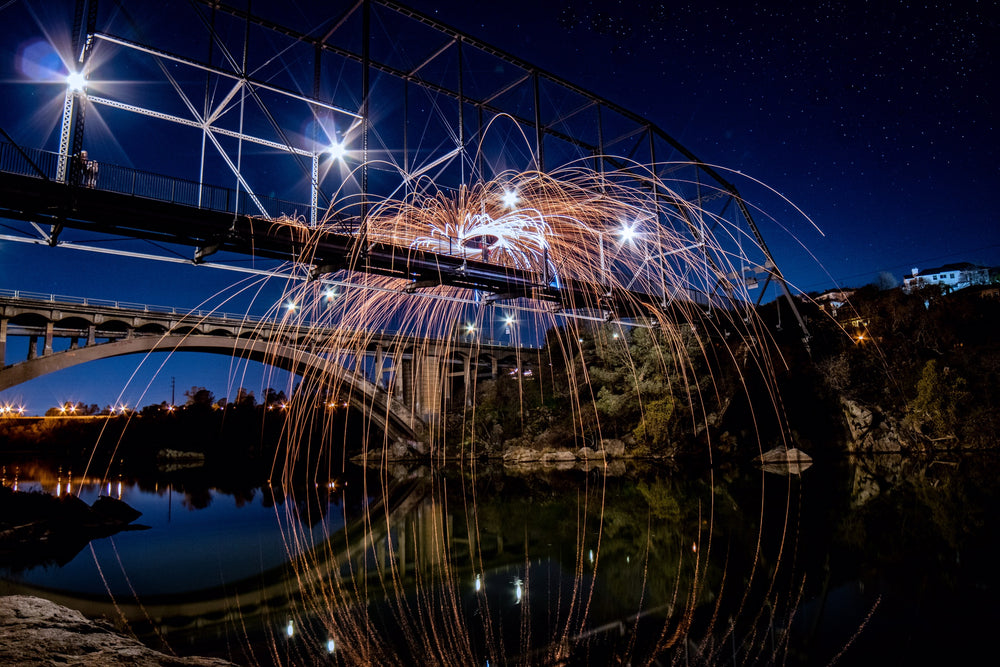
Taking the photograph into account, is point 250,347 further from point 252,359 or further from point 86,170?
point 86,170

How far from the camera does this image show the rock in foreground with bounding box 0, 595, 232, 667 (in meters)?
3.34

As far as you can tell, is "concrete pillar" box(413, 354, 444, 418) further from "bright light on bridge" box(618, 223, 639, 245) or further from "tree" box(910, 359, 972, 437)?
"bright light on bridge" box(618, 223, 639, 245)

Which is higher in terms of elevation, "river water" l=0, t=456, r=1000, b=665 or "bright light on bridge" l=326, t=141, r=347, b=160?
"bright light on bridge" l=326, t=141, r=347, b=160

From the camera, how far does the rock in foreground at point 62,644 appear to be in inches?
132

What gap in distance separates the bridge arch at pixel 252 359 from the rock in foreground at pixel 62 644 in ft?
59.6

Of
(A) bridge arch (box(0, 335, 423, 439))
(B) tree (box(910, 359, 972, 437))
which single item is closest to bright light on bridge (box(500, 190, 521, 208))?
(A) bridge arch (box(0, 335, 423, 439))

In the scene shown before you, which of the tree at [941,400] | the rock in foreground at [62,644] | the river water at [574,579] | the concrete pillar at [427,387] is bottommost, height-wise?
the river water at [574,579]

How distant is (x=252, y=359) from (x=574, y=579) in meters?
33.5

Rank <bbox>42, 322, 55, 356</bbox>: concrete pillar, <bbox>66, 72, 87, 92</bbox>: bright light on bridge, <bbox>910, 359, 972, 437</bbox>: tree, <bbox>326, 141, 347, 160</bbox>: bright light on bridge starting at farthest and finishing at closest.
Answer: <bbox>42, 322, 55, 356</bbox>: concrete pillar
<bbox>910, 359, 972, 437</bbox>: tree
<bbox>326, 141, 347, 160</bbox>: bright light on bridge
<bbox>66, 72, 87, 92</bbox>: bright light on bridge

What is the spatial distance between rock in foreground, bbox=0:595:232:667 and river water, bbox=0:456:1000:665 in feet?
2.10

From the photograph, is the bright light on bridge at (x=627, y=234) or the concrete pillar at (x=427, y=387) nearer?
the bright light on bridge at (x=627, y=234)

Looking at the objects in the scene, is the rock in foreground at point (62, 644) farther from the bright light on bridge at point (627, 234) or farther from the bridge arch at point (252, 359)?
the bridge arch at point (252, 359)

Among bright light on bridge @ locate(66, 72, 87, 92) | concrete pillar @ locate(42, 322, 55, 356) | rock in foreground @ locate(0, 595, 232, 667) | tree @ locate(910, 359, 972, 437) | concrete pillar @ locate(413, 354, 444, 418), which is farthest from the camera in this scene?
concrete pillar @ locate(413, 354, 444, 418)

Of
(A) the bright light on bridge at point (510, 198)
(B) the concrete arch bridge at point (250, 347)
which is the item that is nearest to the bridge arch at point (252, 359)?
(B) the concrete arch bridge at point (250, 347)
